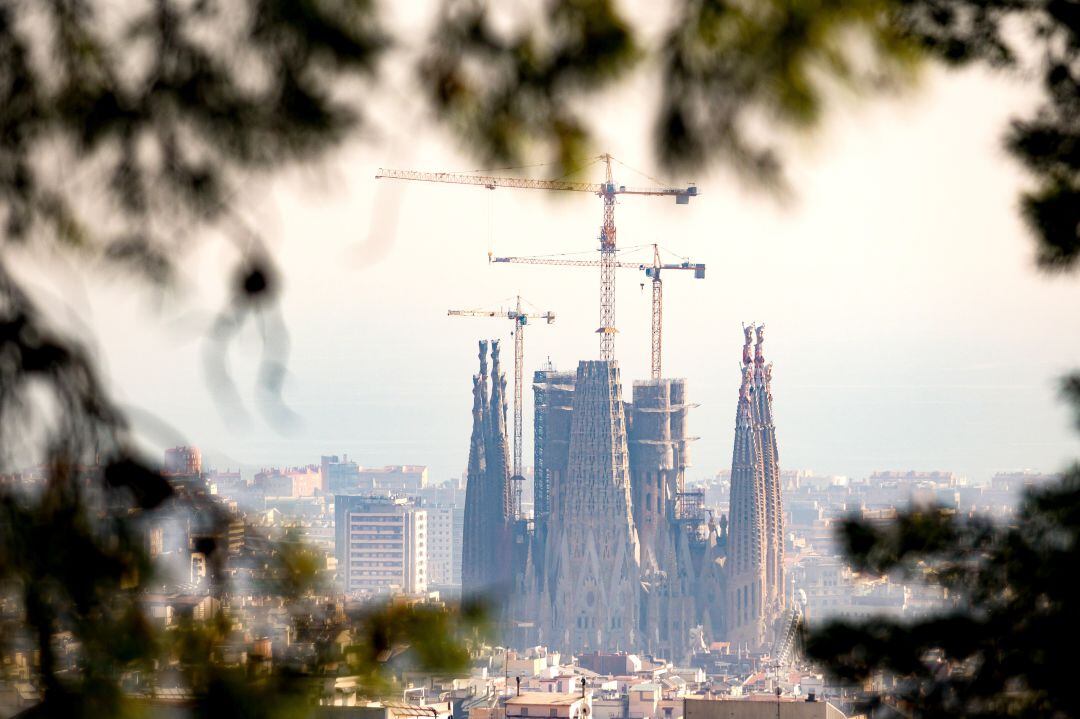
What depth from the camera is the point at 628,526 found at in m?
40.6

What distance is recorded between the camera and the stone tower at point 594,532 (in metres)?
39.0

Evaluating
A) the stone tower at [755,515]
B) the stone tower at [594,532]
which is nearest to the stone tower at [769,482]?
the stone tower at [755,515]

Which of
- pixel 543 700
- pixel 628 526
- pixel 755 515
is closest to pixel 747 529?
pixel 755 515

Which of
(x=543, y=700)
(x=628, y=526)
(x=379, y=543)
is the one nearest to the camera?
(x=543, y=700)

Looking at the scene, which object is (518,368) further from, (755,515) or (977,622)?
(977,622)

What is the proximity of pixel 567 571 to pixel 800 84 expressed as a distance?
131 feet

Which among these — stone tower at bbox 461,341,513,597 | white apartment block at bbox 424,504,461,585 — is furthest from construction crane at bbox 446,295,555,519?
white apartment block at bbox 424,504,461,585

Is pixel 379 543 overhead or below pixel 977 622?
overhead

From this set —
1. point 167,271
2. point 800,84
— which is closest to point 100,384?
point 167,271

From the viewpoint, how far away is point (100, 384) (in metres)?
1.98

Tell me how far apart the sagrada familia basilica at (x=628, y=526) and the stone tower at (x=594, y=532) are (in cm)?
2

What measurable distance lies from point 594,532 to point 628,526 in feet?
2.60

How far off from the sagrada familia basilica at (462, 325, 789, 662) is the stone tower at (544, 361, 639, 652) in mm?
24

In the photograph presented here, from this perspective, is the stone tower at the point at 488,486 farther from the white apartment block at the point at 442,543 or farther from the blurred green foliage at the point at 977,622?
the blurred green foliage at the point at 977,622
